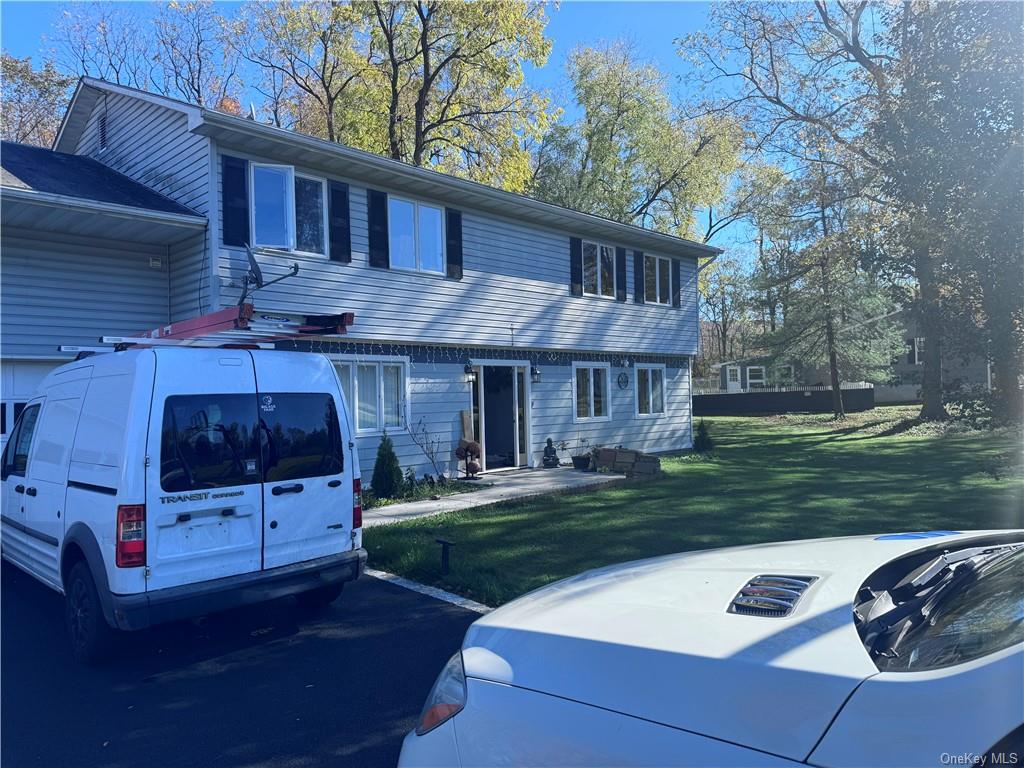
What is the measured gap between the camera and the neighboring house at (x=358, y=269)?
10477 millimetres

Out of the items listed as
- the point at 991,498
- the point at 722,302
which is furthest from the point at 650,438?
the point at 722,302

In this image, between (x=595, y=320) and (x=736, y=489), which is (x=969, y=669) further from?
(x=595, y=320)

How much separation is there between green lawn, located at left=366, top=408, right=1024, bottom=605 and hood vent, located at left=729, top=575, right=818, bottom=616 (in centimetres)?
415

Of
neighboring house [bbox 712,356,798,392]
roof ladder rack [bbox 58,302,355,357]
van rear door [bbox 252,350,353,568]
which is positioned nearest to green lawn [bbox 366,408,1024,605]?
van rear door [bbox 252,350,353,568]

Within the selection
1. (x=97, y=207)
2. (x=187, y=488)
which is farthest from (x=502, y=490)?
(x=187, y=488)

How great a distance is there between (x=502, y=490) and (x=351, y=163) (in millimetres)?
6009

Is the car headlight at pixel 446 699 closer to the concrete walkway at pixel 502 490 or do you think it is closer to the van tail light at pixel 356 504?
the van tail light at pixel 356 504

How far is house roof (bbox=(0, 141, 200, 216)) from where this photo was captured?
9.95m

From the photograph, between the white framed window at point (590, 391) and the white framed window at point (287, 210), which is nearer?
the white framed window at point (287, 210)

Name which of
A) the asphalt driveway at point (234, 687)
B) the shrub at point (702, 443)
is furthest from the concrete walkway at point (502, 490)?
the shrub at point (702, 443)

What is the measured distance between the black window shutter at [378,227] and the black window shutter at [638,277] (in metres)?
7.76

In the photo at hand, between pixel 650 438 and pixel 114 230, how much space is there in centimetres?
1319

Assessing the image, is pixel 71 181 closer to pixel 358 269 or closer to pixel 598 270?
pixel 358 269

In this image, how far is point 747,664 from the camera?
5.90ft
